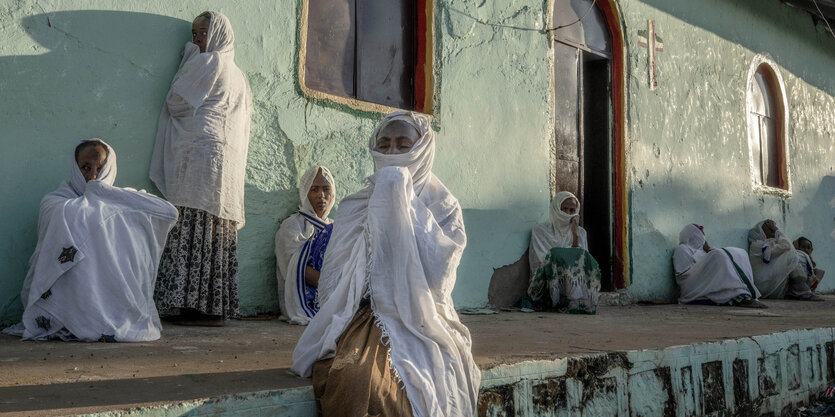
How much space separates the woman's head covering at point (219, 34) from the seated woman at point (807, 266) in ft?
25.3

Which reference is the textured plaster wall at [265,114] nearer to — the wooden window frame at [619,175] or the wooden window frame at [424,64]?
the wooden window frame at [424,64]

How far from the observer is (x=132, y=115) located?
426 centimetres

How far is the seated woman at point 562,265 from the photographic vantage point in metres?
6.01

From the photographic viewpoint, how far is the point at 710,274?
7855mm

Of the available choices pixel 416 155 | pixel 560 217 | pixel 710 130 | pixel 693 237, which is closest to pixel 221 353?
pixel 416 155

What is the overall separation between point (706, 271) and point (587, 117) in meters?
2.11

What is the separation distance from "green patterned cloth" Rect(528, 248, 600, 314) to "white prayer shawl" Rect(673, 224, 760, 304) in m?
2.25

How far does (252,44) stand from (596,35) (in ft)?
12.9

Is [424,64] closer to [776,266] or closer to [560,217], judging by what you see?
[560,217]

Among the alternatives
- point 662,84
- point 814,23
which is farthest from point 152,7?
point 814,23

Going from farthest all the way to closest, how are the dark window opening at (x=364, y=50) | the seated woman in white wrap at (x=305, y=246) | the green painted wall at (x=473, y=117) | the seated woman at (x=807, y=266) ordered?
the seated woman at (x=807, y=266)
the dark window opening at (x=364, y=50)
the seated woman in white wrap at (x=305, y=246)
the green painted wall at (x=473, y=117)

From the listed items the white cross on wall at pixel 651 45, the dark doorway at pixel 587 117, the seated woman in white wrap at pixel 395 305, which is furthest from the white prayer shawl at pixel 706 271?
the seated woman in white wrap at pixel 395 305

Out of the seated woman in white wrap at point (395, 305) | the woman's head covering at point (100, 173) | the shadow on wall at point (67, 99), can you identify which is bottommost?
the seated woman in white wrap at point (395, 305)

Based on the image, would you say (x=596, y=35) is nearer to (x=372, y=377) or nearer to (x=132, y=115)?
(x=132, y=115)
